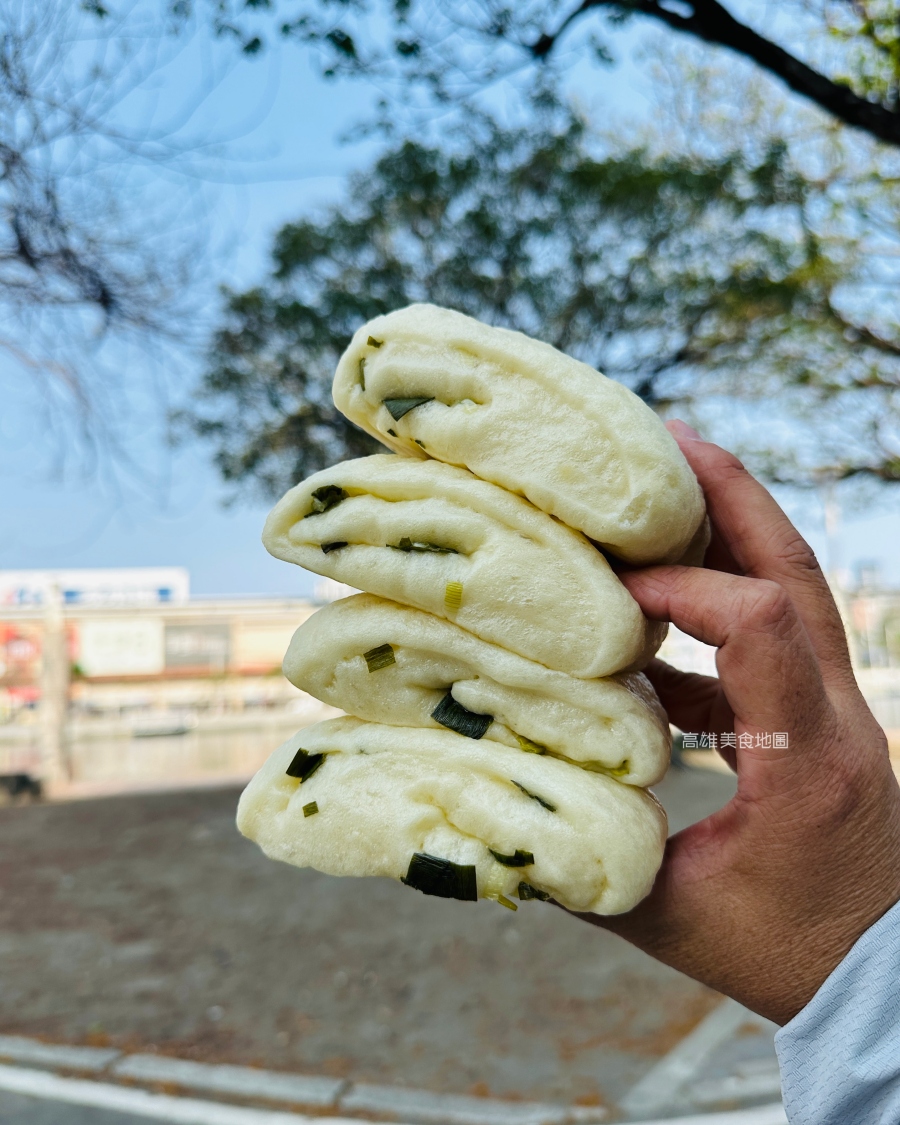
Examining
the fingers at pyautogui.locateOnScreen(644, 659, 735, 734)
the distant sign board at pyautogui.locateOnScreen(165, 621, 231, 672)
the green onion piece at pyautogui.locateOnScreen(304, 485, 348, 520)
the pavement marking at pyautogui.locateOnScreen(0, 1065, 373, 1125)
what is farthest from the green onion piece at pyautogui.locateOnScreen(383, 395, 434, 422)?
the distant sign board at pyautogui.locateOnScreen(165, 621, 231, 672)

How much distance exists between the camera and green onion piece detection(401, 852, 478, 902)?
1561 mm

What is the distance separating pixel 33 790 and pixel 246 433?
6.07 meters

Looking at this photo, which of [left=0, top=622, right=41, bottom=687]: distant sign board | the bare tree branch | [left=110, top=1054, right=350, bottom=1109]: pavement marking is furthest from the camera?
[left=0, top=622, right=41, bottom=687]: distant sign board

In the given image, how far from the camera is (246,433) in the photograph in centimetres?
1180

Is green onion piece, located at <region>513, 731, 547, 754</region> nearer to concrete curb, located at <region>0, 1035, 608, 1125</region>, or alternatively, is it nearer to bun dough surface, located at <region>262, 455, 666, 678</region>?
bun dough surface, located at <region>262, 455, 666, 678</region>

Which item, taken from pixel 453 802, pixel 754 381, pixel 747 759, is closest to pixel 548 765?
pixel 453 802

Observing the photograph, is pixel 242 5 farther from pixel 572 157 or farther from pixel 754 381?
pixel 754 381

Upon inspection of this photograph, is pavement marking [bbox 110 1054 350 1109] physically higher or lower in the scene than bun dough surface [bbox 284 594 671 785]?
lower

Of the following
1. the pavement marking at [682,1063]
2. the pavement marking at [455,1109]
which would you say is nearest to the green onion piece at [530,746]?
the pavement marking at [682,1063]

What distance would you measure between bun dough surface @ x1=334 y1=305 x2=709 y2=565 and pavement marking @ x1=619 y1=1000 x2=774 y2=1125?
3.41 m

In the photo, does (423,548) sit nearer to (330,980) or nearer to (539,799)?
(539,799)

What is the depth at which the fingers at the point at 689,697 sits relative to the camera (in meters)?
2.45

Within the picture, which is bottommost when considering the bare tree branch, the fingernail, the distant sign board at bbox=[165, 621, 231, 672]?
the distant sign board at bbox=[165, 621, 231, 672]

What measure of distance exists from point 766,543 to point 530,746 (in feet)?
2.13
